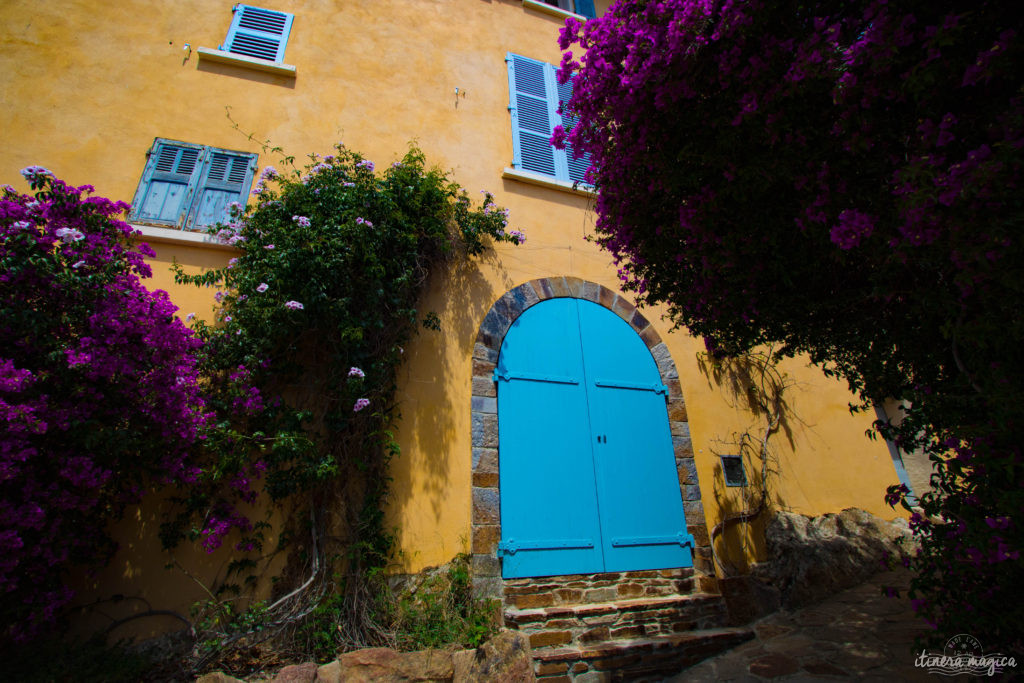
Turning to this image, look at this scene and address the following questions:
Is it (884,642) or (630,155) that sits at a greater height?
(630,155)

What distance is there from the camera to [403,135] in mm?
5312

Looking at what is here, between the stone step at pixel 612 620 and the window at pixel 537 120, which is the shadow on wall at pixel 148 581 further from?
the window at pixel 537 120

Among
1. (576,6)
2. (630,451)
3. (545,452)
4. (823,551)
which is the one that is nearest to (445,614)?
(545,452)

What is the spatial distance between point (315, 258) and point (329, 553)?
85.2 inches

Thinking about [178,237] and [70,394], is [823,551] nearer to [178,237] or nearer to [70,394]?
[70,394]

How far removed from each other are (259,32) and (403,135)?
72.4 inches

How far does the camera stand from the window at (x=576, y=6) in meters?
7.32

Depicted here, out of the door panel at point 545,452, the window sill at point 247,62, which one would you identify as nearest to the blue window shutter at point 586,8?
the window sill at point 247,62

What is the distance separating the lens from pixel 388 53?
5.70 m

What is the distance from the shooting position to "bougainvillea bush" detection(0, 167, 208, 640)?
104 inches

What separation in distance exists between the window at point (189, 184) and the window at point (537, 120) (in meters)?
2.84

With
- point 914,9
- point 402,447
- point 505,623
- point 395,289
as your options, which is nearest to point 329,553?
point 402,447

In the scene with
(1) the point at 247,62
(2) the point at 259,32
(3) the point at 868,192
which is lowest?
(3) the point at 868,192

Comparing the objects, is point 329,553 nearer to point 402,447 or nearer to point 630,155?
point 402,447
